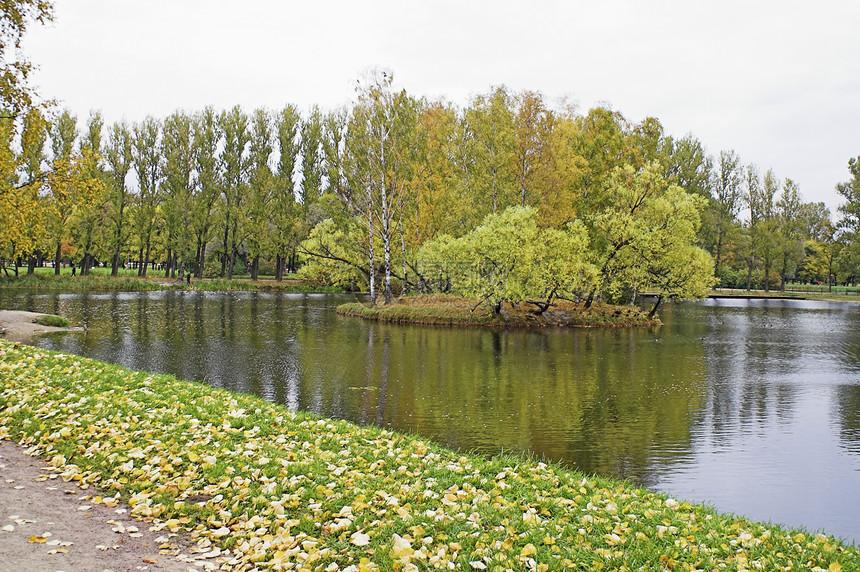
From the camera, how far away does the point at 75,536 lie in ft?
17.6

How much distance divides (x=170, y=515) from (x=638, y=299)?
4546cm

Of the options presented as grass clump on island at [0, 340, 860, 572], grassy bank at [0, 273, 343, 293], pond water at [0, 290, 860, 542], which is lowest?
pond water at [0, 290, 860, 542]

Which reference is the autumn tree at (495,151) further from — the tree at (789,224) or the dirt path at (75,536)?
the tree at (789,224)

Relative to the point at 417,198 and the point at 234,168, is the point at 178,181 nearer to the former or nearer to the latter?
the point at 234,168

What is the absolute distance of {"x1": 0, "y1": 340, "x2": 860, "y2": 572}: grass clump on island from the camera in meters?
5.09

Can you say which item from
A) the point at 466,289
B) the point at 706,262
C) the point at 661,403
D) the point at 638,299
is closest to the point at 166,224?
the point at 466,289

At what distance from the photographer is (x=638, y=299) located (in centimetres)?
4694

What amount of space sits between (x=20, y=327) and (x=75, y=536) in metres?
22.8

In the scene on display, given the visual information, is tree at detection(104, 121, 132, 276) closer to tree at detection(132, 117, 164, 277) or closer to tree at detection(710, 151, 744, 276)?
tree at detection(132, 117, 164, 277)

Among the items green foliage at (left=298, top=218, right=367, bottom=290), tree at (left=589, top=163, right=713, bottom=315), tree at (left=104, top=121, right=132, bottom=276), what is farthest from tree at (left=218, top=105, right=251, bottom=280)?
tree at (left=589, top=163, right=713, bottom=315)

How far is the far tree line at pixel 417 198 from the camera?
103 ft

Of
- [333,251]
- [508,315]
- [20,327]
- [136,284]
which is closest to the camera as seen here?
[20,327]

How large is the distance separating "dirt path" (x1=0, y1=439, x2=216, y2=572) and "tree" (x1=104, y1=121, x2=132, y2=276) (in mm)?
56356

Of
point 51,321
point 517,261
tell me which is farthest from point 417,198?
point 51,321
